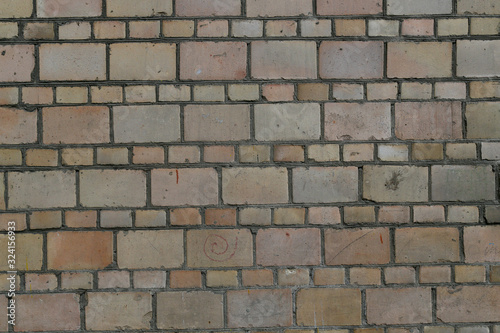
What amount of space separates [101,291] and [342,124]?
5.54ft

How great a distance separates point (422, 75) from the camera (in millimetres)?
2354

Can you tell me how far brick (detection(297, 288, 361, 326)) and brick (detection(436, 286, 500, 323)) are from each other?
49 centimetres

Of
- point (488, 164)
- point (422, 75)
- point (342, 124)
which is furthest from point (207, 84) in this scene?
point (488, 164)

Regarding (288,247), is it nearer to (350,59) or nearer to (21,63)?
(350,59)

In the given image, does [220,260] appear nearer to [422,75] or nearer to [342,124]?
[342,124]

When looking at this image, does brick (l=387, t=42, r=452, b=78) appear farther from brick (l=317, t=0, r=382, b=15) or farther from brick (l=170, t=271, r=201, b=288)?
brick (l=170, t=271, r=201, b=288)

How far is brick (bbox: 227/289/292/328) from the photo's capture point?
7.64 feet

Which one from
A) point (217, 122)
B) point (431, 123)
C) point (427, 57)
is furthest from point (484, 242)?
point (217, 122)

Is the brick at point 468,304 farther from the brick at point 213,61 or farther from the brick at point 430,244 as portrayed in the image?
the brick at point 213,61

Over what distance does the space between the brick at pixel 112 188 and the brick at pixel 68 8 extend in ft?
2.98

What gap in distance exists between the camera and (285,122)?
7.68ft

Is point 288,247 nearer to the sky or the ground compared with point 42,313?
nearer to the sky

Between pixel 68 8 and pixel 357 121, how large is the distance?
1.79 meters

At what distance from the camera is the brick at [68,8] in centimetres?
233
